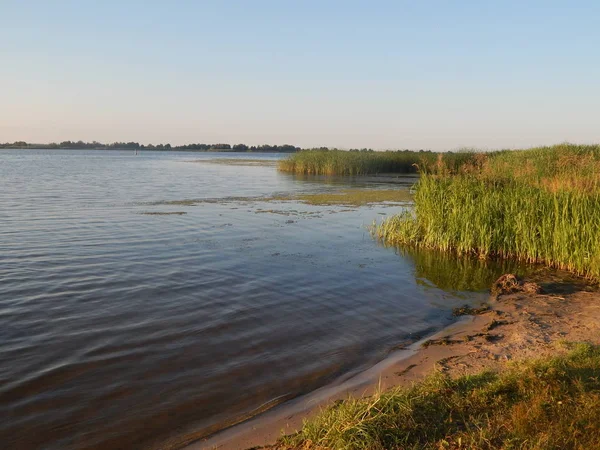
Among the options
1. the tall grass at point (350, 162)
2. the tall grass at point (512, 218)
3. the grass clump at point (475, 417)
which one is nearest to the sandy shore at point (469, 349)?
the grass clump at point (475, 417)

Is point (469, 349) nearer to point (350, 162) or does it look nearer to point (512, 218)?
point (512, 218)

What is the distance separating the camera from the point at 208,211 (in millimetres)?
23359

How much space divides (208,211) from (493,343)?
1753cm

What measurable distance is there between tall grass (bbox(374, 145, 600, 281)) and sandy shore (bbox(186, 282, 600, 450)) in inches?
77.9

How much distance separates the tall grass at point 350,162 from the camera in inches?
2098

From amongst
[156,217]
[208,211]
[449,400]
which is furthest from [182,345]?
[208,211]

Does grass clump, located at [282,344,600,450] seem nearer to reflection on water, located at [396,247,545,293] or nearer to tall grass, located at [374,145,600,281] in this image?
reflection on water, located at [396,247,545,293]

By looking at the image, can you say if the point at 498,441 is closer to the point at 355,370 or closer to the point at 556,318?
the point at 355,370

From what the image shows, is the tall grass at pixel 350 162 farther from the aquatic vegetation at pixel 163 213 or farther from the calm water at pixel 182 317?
the calm water at pixel 182 317

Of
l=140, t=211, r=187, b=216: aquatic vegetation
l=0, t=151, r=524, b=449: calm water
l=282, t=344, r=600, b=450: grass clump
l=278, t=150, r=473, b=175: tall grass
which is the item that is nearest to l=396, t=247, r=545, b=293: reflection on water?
l=0, t=151, r=524, b=449: calm water

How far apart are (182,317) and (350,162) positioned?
45.7m

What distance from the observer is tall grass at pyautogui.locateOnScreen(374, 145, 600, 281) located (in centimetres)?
1200

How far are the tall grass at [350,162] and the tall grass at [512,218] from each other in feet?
115

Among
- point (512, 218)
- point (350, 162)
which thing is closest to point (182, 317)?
point (512, 218)
